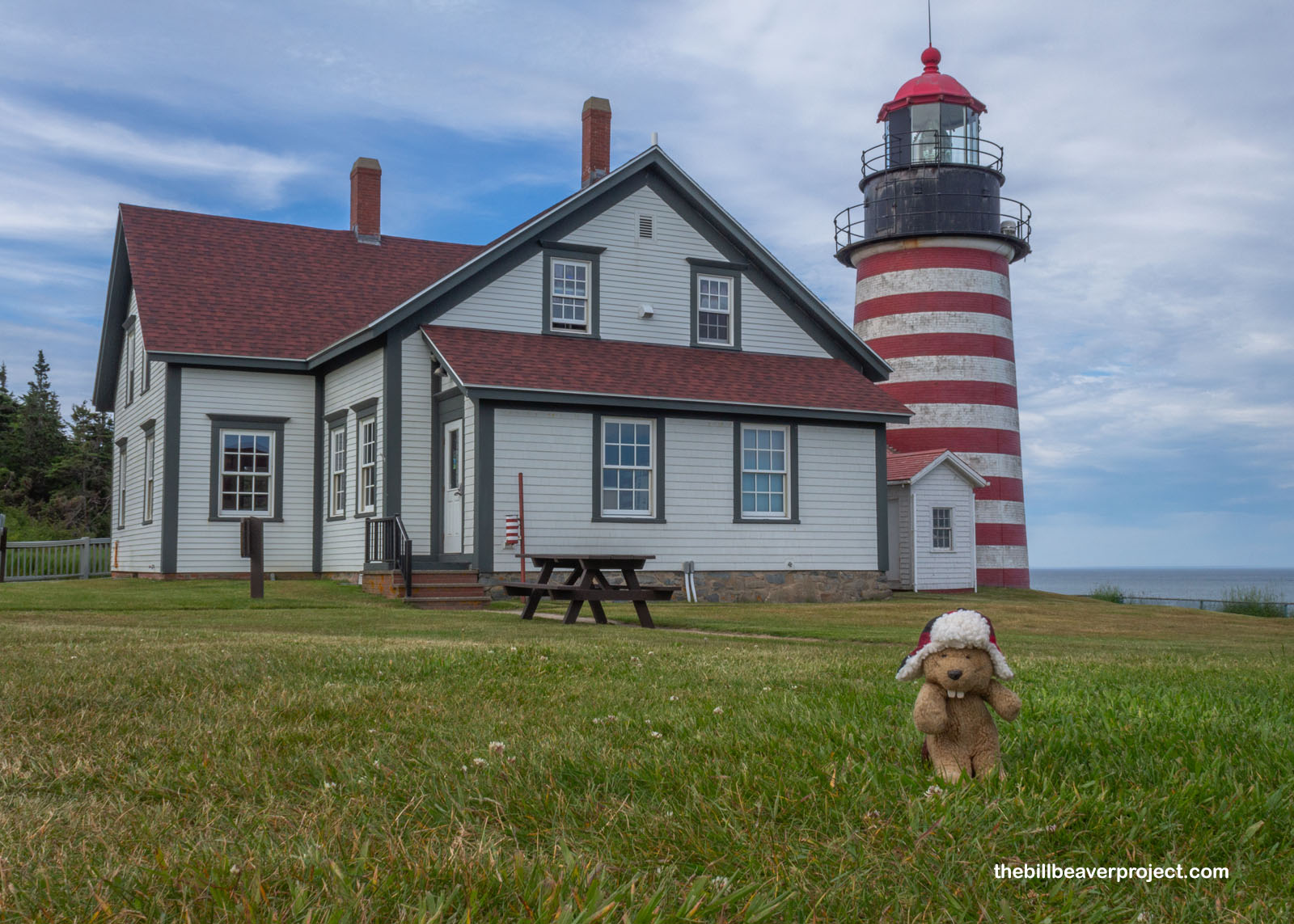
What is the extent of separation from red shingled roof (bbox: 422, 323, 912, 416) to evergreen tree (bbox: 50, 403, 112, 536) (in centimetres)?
2177

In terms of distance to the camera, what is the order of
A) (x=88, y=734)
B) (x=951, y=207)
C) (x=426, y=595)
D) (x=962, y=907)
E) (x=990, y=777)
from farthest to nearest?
(x=951, y=207) → (x=426, y=595) → (x=88, y=734) → (x=990, y=777) → (x=962, y=907)

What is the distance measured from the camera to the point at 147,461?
2472cm

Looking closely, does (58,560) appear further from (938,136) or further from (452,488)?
(938,136)

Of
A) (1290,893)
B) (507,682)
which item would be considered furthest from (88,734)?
(1290,893)

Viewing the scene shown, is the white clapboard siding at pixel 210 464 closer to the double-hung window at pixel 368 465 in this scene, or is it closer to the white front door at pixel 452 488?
the double-hung window at pixel 368 465

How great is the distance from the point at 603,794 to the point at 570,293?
738 inches

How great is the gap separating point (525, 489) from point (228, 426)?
6.98 meters

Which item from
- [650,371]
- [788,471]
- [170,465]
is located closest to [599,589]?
[650,371]

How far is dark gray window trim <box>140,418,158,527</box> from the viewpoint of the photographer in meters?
23.7

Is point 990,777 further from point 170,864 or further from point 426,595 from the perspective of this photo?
point 426,595

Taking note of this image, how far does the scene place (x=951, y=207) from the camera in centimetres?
2833

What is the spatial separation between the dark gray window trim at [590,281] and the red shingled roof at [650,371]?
0.18m

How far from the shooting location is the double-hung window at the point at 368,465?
21078mm

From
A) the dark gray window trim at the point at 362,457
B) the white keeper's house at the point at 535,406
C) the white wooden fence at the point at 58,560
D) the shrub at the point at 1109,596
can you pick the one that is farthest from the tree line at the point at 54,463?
the shrub at the point at 1109,596
